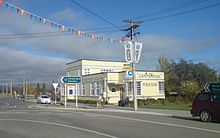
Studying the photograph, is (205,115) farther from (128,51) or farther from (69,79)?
(69,79)

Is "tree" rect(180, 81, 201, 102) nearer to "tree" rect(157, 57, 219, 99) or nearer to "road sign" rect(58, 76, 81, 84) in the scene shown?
"road sign" rect(58, 76, 81, 84)

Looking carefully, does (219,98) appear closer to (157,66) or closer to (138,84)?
(138,84)

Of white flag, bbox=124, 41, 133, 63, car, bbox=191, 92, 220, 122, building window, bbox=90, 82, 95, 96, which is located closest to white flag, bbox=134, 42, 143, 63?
white flag, bbox=124, 41, 133, 63

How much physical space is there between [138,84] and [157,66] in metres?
28.2

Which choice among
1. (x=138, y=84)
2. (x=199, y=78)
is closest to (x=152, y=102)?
(x=138, y=84)

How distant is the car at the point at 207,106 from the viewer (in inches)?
649

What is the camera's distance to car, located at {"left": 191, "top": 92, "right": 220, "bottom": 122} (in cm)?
1648

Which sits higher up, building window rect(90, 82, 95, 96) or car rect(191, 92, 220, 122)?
building window rect(90, 82, 95, 96)

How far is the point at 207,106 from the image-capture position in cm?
1692

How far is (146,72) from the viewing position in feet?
142

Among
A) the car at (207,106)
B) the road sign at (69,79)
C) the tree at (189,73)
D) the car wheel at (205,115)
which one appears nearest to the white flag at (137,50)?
the car at (207,106)

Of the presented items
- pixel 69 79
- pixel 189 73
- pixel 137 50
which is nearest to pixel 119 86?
pixel 69 79

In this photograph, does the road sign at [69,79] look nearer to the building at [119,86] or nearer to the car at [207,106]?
the building at [119,86]

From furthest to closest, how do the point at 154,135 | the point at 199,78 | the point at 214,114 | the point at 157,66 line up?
the point at 157,66 → the point at 199,78 → the point at 214,114 → the point at 154,135
